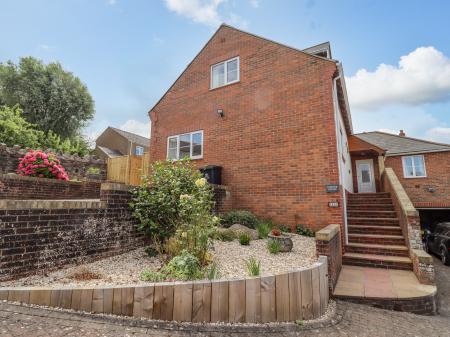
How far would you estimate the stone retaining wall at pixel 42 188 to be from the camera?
21.9 ft

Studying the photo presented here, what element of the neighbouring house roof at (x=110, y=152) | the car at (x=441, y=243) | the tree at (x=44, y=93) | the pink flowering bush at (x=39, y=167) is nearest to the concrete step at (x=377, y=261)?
the car at (x=441, y=243)

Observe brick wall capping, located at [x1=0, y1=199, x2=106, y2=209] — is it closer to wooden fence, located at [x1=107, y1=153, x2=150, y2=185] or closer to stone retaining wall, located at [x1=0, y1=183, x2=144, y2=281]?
stone retaining wall, located at [x1=0, y1=183, x2=144, y2=281]

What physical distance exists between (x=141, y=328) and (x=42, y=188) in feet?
23.0

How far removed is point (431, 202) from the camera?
52.0 ft

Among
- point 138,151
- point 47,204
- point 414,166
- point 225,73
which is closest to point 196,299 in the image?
point 47,204

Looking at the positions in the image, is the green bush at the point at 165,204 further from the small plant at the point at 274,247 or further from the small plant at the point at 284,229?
the small plant at the point at 284,229

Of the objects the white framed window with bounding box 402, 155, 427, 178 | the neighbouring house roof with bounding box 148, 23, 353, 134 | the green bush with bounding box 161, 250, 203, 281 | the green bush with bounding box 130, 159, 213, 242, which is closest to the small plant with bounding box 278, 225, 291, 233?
the green bush with bounding box 130, 159, 213, 242

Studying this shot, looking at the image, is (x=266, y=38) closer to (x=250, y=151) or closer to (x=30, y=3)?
(x=250, y=151)

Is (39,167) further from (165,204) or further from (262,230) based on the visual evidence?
(262,230)

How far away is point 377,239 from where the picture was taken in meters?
6.80

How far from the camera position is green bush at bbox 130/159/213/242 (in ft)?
14.7

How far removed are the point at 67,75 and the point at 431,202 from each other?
31.3 metres

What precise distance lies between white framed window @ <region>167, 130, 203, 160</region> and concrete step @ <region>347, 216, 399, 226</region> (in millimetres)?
6143

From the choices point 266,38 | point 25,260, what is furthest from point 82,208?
point 266,38
